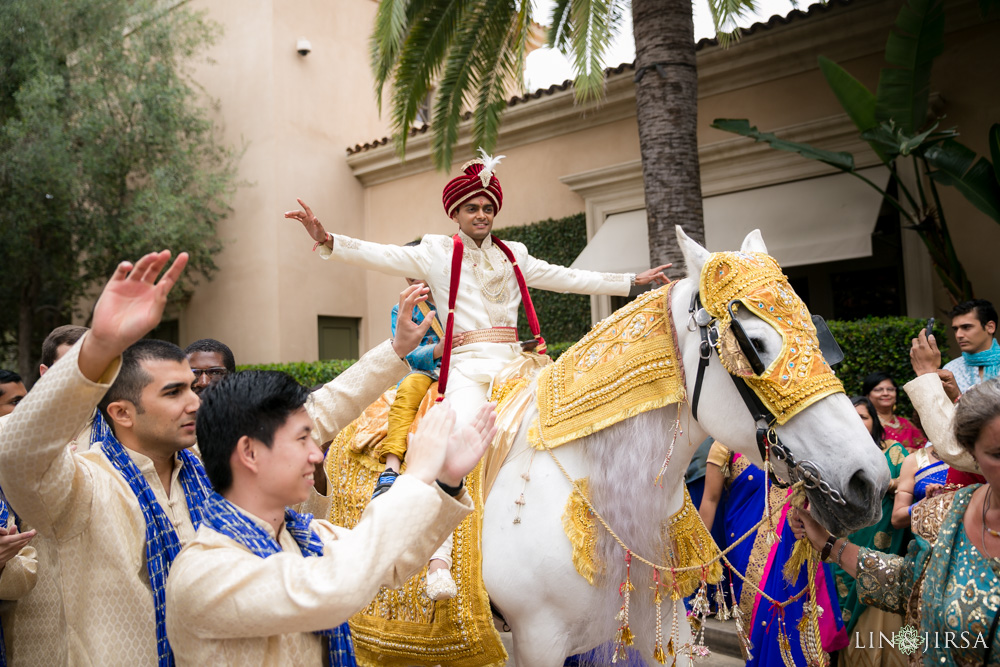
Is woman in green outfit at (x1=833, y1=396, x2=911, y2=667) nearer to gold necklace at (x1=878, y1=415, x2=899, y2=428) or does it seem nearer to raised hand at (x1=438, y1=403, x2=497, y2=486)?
gold necklace at (x1=878, y1=415, x2=899, y2=428)

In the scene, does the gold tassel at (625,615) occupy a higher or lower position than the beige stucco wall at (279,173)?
lower

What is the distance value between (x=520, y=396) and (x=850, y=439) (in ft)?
4.37

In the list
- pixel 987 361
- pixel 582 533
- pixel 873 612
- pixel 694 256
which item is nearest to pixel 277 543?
pixel 582 533

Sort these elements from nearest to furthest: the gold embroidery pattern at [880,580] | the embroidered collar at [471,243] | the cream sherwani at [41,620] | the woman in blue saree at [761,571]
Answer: the cream sherwani at [41,620] → the gold embroidery pattern at [880,580] → the embroidered collar at [471,243] → the woman in blue saree at [761,571]

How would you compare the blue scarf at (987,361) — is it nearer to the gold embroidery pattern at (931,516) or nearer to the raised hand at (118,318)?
the gold embroidery pattern at (931,516)

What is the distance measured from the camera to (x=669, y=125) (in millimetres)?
6695

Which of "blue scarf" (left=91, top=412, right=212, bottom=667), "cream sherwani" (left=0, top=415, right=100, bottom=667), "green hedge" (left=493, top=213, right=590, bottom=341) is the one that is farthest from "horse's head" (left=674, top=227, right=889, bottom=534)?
"green hedge" (left=493, top=213, right=590, bottom=341)

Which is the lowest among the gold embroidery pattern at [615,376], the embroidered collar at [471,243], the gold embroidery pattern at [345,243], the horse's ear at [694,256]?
the gold embroidery pattern at [615,376]

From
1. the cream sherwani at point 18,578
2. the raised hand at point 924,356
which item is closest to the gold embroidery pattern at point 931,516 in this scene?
the raised hand at point 924,356

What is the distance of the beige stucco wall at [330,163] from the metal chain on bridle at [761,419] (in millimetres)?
7385

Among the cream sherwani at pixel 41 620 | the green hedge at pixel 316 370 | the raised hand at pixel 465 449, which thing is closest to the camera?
the raised hand at pixel 465 449

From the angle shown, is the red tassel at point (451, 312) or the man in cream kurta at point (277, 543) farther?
the red tassel at point (451, 312)

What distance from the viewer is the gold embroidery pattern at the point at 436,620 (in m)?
2.75

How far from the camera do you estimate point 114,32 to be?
12969 millimetres
